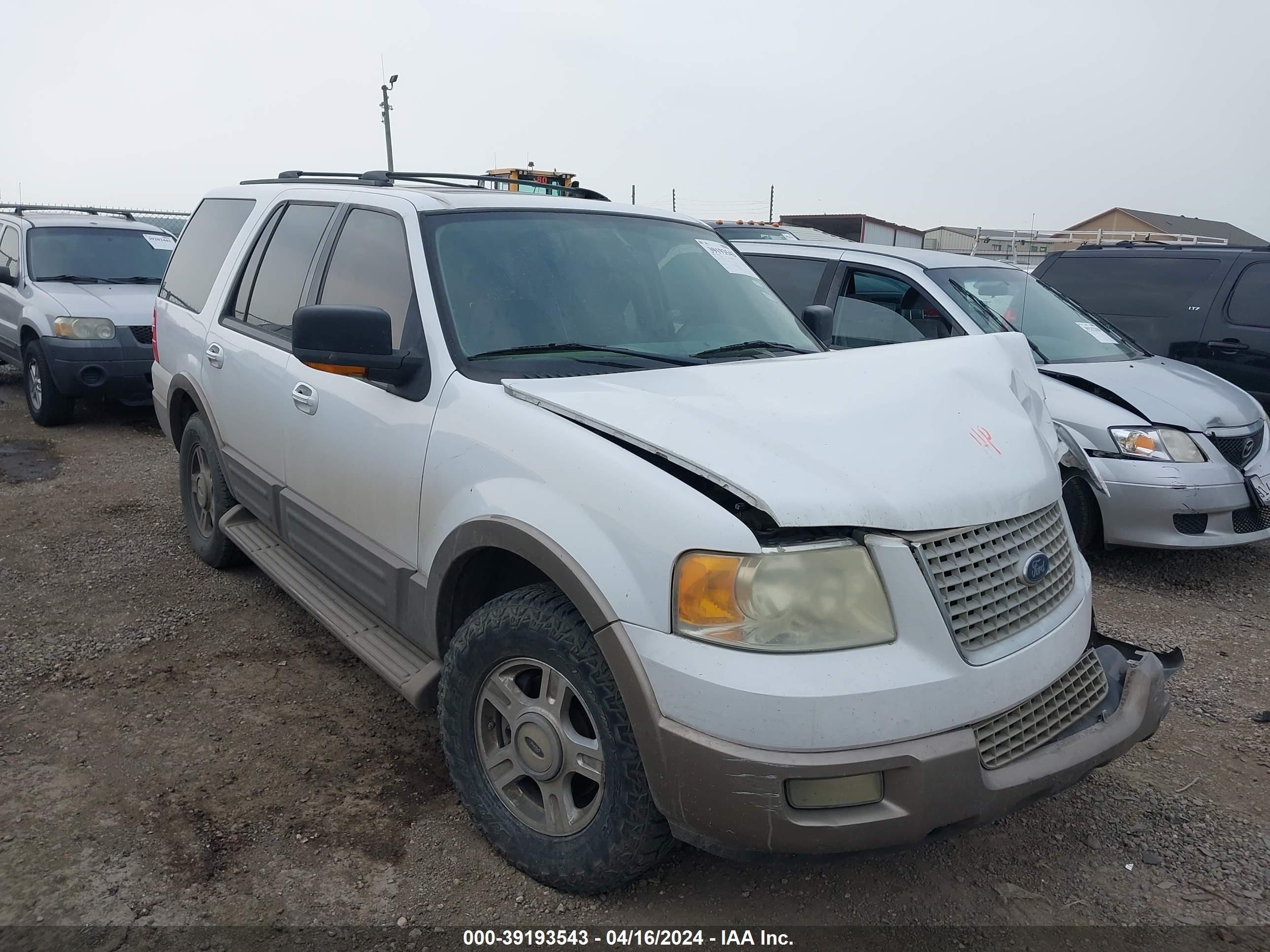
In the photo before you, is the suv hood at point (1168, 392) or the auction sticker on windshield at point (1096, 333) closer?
the suv hood at point (1168, 392)

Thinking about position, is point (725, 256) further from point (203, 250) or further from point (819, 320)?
point (203, 250)

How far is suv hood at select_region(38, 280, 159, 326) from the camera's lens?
834 centimetres

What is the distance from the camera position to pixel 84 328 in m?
8.23

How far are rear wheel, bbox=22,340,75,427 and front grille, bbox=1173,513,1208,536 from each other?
8.59 metres

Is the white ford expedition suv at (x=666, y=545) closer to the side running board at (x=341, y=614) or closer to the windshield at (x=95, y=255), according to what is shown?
the side running board at (x=341, y=614)

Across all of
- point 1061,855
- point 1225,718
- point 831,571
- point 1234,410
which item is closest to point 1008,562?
point 831,571

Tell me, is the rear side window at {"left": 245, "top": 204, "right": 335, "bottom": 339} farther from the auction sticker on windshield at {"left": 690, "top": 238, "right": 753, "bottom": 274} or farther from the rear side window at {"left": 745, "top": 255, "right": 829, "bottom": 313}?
the rear side window at {"left": 745, "top": 255, "right": 829, "bottom": 313}

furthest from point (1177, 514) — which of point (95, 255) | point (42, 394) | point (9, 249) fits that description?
point (9, 249)

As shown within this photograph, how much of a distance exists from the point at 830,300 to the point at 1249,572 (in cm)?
296

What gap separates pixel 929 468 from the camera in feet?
7.65

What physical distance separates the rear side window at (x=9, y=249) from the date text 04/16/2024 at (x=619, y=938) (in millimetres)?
9092

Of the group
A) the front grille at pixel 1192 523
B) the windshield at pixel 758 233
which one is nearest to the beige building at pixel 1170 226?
the windshield at pixel 758 233

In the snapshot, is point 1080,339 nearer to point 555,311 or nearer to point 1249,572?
point 1249,572

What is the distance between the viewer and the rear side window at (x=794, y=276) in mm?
6371
